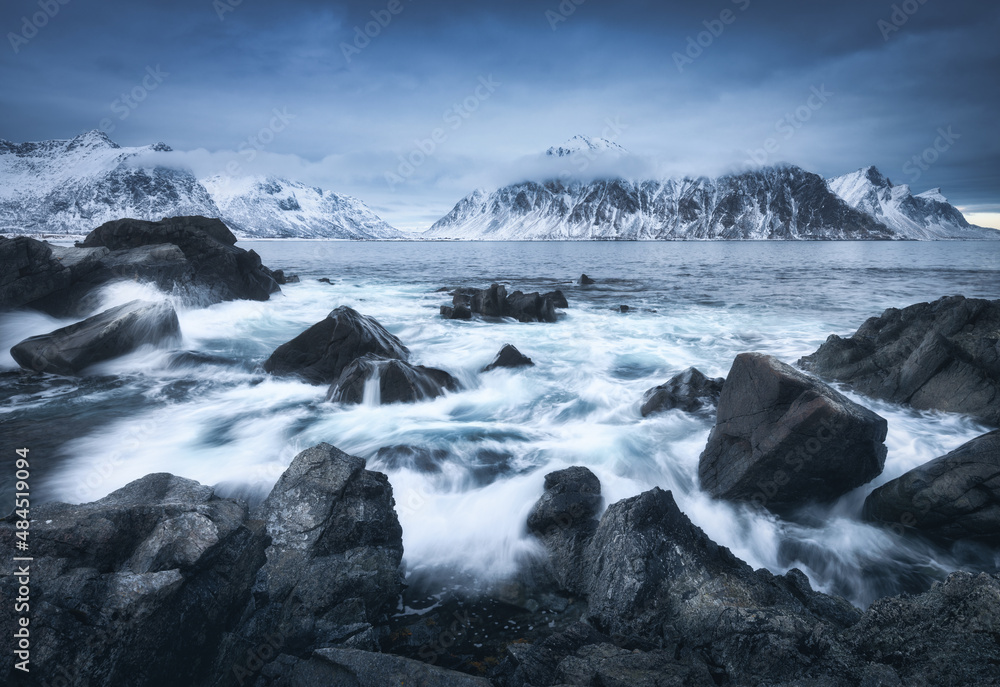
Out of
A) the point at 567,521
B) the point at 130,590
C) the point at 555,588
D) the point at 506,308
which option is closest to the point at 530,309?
the point at 506,308

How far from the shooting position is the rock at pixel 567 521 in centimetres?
548

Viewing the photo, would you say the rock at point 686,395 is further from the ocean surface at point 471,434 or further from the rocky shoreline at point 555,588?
the rocky shoreline at point 555,588

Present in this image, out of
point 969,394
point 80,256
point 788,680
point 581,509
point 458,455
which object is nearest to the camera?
point 788,680

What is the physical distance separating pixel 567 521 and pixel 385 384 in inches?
245

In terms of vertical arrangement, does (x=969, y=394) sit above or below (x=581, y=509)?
above

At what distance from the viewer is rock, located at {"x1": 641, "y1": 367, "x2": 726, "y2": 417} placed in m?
10.6

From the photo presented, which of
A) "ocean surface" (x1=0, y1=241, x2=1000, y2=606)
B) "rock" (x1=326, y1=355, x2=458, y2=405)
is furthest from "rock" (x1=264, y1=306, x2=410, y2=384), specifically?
"rock" (x1=326, y1=355, x2=458, y2=405)

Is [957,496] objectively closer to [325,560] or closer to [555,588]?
[555,588]

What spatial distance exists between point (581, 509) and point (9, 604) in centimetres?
516

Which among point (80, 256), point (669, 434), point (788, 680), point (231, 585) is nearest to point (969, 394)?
point (669, 434)

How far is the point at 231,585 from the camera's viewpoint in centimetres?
372

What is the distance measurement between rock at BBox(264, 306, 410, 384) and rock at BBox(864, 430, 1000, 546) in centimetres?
1114

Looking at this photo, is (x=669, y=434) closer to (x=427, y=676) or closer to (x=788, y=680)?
(x=788, y=680)

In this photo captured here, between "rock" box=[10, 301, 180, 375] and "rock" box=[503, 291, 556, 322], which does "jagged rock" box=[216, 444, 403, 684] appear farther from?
"rock" box=[503, 291, 556, 322]
